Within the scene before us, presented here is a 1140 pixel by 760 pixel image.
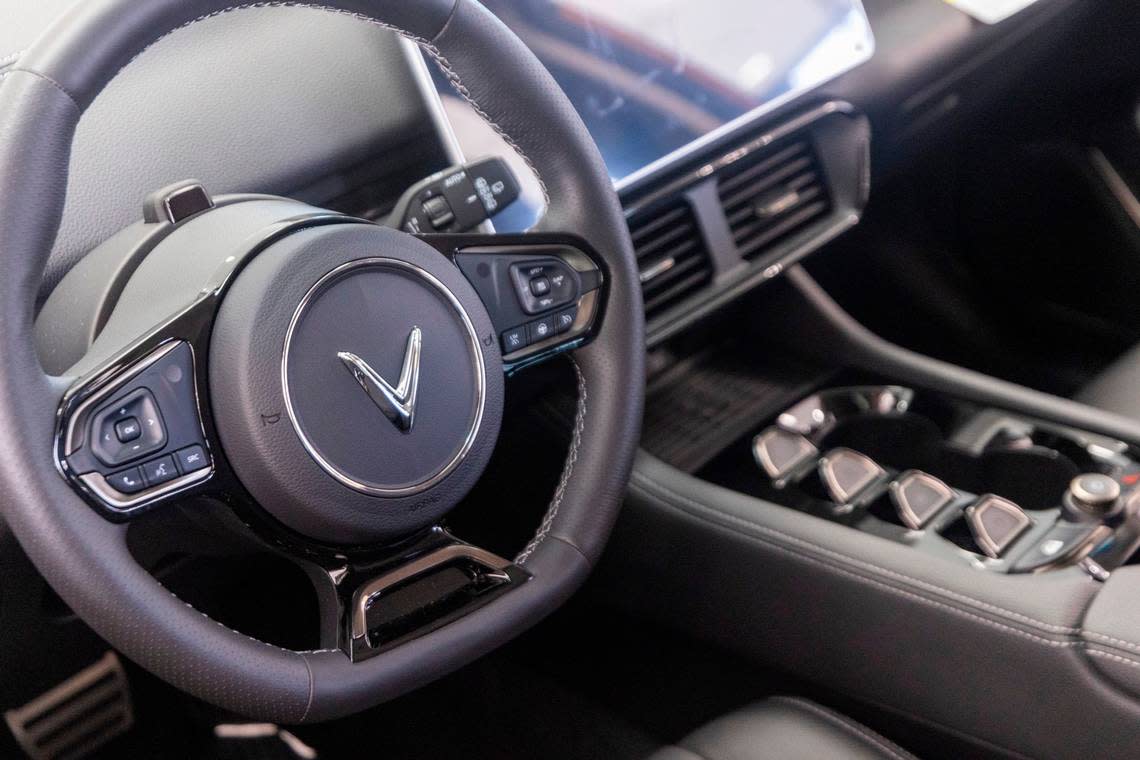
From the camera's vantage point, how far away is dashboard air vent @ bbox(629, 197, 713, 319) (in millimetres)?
1315

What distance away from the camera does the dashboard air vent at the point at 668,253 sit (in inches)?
51.8

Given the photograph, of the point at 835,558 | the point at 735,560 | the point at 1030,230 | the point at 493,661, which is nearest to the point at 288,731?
the point at 493,661

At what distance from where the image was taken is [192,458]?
77cm

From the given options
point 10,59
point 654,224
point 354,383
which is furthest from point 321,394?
point 654,224

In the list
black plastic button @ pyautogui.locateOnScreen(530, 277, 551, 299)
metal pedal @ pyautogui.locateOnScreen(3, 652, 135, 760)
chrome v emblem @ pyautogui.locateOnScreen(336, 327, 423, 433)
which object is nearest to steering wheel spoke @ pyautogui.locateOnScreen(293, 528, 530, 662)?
chrome v emblem @ pyautogui.locateOnScreen(336, 327, 423, 433)

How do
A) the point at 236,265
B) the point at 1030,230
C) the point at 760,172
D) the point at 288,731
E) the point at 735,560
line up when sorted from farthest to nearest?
1. the point at 1030,230
2. the point at 288,731
3. the point at 760,172
4. the point at 735,560
5. the point at 236,265

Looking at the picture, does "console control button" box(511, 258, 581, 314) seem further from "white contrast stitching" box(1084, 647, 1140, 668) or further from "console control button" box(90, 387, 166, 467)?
"white contrast stitching" box(1084, 647, 1140, 668)

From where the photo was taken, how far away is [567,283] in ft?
3.21

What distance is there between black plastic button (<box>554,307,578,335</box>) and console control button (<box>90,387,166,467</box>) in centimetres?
35

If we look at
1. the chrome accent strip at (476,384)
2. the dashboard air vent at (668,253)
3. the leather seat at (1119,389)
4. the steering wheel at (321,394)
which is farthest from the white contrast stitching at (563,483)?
the leather seat at (1119,389)

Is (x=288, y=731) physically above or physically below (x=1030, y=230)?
below

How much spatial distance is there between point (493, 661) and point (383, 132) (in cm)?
77

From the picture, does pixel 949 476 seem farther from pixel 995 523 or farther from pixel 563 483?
pixel 563 483

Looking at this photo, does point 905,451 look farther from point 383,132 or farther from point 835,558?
point 383,132
